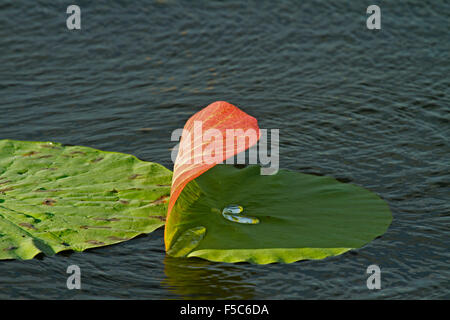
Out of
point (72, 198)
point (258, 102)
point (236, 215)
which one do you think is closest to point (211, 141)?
point (236, 215)

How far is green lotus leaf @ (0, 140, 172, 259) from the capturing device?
11.8ft

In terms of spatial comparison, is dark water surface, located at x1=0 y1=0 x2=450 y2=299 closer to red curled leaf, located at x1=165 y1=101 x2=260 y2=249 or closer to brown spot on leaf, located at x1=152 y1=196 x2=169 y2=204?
brown spot on leaf, located at x1=152 y1=196 x2=169 y2=204

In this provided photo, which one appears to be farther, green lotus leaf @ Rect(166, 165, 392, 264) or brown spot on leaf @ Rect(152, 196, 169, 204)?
brown spot on leaf @ Rect(152, 196, 169, 204)

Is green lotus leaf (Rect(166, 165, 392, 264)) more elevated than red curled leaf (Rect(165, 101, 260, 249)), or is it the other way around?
red curled leaf (Rect(165, 101, 260, 249))

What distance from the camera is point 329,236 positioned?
3660 mm

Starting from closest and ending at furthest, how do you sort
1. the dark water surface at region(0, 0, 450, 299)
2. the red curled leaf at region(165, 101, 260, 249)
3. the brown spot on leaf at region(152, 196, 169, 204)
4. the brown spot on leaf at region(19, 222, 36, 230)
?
the red curled leaf at region(165, 101, 260, 249) < the dark water surface at region(0, 0, 450, 299) < the brown spot on leaf at region(19, 222, 36, 230) < the brown spot on leaf at region(152, 196, 169, 204)

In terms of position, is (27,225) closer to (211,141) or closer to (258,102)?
(211,141)

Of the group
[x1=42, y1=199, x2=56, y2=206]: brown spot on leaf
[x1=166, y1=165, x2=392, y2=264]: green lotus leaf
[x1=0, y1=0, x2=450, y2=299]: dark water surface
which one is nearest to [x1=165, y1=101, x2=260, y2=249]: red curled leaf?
[x1=166, y1=165, x2=392, y2=264]: green lotus leaf

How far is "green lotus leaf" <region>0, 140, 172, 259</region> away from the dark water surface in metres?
0.13

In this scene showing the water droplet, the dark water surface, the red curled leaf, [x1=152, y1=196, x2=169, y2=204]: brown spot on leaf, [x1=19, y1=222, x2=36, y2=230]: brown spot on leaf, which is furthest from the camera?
[x1=152, y1=196, x2=169, y2=204]: brown spot on leaf

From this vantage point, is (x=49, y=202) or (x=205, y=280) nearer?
(x=205, y=280)

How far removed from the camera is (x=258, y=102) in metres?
5.69

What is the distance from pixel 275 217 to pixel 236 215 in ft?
0.77
